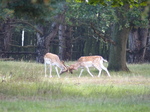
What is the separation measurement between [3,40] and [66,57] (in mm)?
6236

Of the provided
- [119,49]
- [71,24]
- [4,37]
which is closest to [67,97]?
[119,49]

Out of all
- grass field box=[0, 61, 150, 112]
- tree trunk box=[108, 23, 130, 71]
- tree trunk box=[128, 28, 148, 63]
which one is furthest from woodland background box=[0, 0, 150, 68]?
grass field box=[0, 61, 150, 112]

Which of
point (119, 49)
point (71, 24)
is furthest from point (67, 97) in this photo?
point (71, 24)

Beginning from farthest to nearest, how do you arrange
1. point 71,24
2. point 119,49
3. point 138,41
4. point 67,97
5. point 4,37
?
1. point 138,41
2. point 4,37
3. point 71,24
4. point 119,49
5. point 67,97

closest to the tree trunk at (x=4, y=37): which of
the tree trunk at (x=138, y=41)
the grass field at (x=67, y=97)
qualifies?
the tree trunk at (x=138, y=41)

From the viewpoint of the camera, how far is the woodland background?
1055 cm

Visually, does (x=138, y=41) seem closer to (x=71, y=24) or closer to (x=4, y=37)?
(x=71, y=24)

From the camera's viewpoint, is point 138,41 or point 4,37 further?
point 138,41

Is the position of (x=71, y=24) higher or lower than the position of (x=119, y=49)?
higher

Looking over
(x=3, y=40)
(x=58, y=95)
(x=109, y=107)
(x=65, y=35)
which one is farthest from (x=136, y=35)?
(x=109, y=107)

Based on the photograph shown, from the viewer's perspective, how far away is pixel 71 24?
84.9 feet

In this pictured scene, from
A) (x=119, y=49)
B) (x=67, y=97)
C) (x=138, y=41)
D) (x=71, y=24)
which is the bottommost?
(x=67, y=97)

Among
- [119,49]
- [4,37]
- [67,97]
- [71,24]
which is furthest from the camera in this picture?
[4,37]

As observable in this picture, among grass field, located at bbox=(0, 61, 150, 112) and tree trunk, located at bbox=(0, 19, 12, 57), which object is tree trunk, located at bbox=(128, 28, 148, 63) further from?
grass field, located at bbox=(0, 61, 150, 112)
